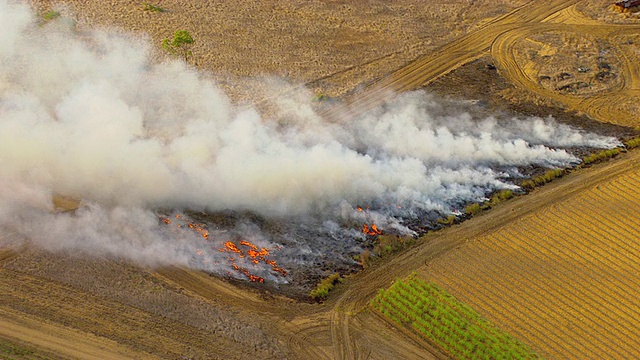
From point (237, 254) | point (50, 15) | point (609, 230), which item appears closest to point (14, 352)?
point (237, 254)

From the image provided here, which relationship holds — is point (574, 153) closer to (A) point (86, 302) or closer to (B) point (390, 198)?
(B) point (390, 198)

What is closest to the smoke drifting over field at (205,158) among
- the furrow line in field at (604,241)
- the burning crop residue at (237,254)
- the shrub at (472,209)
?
the burning crop residue at (237,254)

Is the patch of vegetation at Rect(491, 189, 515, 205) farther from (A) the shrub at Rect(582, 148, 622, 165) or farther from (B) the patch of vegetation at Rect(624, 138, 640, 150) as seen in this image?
(B) the patch of vegetation at Rect(624, 138, 640, 150)

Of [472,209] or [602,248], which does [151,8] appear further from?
[602,248]

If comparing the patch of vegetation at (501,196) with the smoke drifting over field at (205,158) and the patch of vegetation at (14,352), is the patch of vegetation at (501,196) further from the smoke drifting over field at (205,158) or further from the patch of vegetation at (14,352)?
the patch of vegetation at (14,352)

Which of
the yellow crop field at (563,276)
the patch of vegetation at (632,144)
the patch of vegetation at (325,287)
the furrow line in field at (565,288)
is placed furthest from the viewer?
the patch of vegetation at (632,144)

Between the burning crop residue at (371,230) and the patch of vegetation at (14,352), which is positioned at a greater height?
the patch of vegetation at (14,352)
